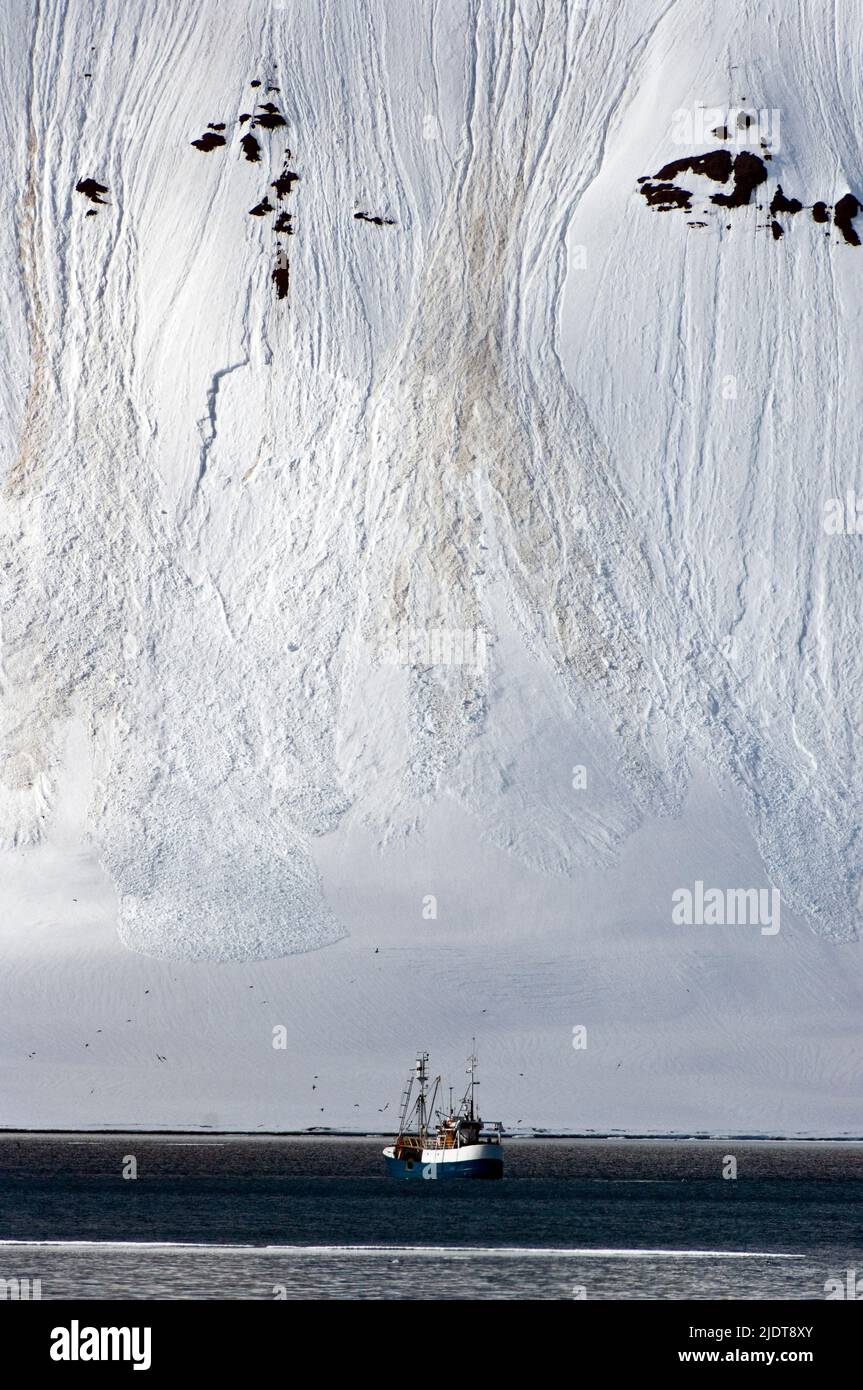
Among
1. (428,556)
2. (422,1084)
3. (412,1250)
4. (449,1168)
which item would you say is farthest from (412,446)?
(412,1250)

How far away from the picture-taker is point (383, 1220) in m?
60.8

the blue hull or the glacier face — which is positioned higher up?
the glacier face

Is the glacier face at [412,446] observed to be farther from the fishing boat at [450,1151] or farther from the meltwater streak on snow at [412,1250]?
the meltwater streak on snow at [412,1250]

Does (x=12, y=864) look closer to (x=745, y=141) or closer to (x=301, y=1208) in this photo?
(x=301, y=1208)

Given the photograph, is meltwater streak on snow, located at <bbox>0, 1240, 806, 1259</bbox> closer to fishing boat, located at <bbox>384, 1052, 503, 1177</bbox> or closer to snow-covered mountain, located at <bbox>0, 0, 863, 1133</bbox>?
fishing boat, located at <bbox>384, 1052, 503, 1177</bbox>

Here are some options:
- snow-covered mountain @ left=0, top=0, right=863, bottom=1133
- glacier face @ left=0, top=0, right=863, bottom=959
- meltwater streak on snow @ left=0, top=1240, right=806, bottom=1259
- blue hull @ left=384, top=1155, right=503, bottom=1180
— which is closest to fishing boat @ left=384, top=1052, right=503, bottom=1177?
blue hull @ left=384, top=1155, right=503, bottom=1180

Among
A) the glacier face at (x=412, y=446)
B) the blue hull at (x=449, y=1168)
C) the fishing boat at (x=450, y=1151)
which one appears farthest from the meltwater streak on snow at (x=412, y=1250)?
the glacier face at (x=412, y=446)

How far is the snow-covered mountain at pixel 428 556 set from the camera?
284 ft

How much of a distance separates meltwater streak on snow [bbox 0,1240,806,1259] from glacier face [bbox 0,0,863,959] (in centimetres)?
3423

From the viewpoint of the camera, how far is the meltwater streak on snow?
51.2 meters

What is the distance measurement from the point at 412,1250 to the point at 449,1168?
25713 mm

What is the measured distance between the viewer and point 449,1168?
7769cm

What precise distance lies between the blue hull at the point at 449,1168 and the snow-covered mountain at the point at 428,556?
6.83 m

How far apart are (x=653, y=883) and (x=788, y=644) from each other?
12446mm
